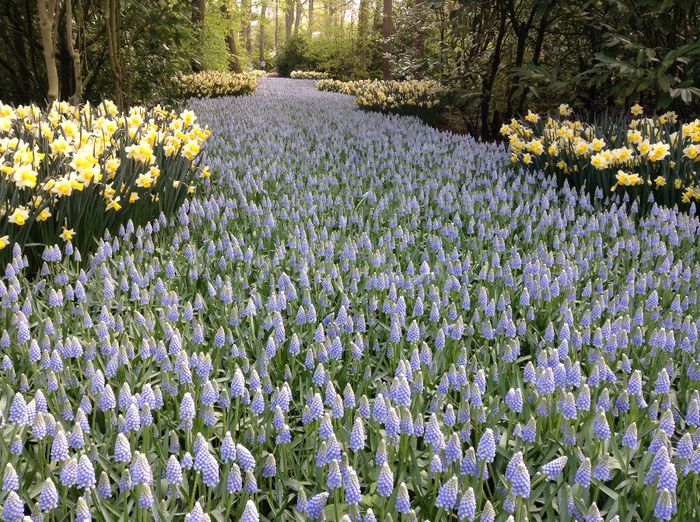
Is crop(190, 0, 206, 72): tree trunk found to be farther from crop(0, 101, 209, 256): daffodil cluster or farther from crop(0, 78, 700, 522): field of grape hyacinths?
crop(0, 78, 700, 522): field of grape hyacinths

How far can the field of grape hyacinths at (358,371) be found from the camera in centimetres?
145

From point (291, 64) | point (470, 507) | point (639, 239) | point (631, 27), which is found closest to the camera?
point (470, 507)

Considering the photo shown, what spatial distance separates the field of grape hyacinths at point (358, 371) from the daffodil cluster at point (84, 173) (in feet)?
0.56

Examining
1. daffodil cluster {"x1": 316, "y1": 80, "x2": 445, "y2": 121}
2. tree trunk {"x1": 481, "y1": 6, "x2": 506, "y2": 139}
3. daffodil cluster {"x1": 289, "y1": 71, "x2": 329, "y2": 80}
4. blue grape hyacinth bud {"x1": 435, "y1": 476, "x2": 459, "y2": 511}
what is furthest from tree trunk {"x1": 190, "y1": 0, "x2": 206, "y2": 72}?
daffodil cluster {"x1": 289, "y1": 71, "x2": 329, "y2": 80}

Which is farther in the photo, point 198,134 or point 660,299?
point 198,134

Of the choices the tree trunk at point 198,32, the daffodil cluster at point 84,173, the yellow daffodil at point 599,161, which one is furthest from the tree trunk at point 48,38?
the yellow daffodil at point 599,161

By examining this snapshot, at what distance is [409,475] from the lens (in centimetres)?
161

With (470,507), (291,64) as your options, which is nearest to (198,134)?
(470,507)

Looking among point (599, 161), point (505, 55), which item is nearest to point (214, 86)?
point (505, 55)

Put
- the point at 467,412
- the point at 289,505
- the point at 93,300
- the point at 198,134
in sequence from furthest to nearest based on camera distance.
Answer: the point at 198,134 < the point at 93,300 < the point at 467,412 < the point at 289,505

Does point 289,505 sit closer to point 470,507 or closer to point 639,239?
point 470,507

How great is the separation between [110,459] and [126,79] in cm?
771

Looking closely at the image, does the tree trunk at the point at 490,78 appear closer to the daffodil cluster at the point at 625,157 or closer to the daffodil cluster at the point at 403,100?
the daffodil cluster at the point at 403,100

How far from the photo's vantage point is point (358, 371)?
6.81ft
